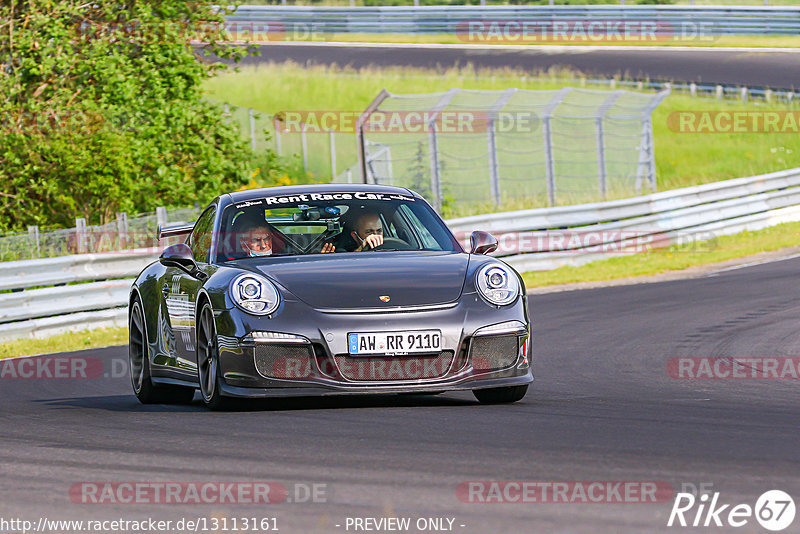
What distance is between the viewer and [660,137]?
110ft

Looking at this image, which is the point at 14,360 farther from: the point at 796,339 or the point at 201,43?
the point at 201,43

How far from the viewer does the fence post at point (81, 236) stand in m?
18.3

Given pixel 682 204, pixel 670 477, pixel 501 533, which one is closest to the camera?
pixel 501 533

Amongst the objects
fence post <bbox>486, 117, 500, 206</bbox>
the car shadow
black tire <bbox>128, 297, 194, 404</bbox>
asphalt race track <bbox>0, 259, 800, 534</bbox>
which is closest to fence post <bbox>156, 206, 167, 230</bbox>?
fence post <bbox>486, 117, 500, 206</bbox>

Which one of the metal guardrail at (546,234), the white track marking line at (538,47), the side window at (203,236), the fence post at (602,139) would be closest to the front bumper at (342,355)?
the side window at (203,236)

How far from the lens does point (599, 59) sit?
3859 cm

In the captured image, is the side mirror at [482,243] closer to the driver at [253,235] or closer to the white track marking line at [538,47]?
the driver at [253,235]

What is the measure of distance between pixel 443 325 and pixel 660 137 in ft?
87.7

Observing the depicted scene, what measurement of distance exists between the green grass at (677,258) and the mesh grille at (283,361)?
11340 millimetres

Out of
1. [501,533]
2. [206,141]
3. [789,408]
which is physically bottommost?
[206,141]

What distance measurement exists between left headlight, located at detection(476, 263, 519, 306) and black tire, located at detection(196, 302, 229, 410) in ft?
5.08

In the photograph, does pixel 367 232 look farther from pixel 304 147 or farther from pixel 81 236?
pixel 304 147

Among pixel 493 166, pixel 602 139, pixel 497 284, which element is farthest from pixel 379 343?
pixel 602 139

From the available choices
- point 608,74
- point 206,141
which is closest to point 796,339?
point 206,141
